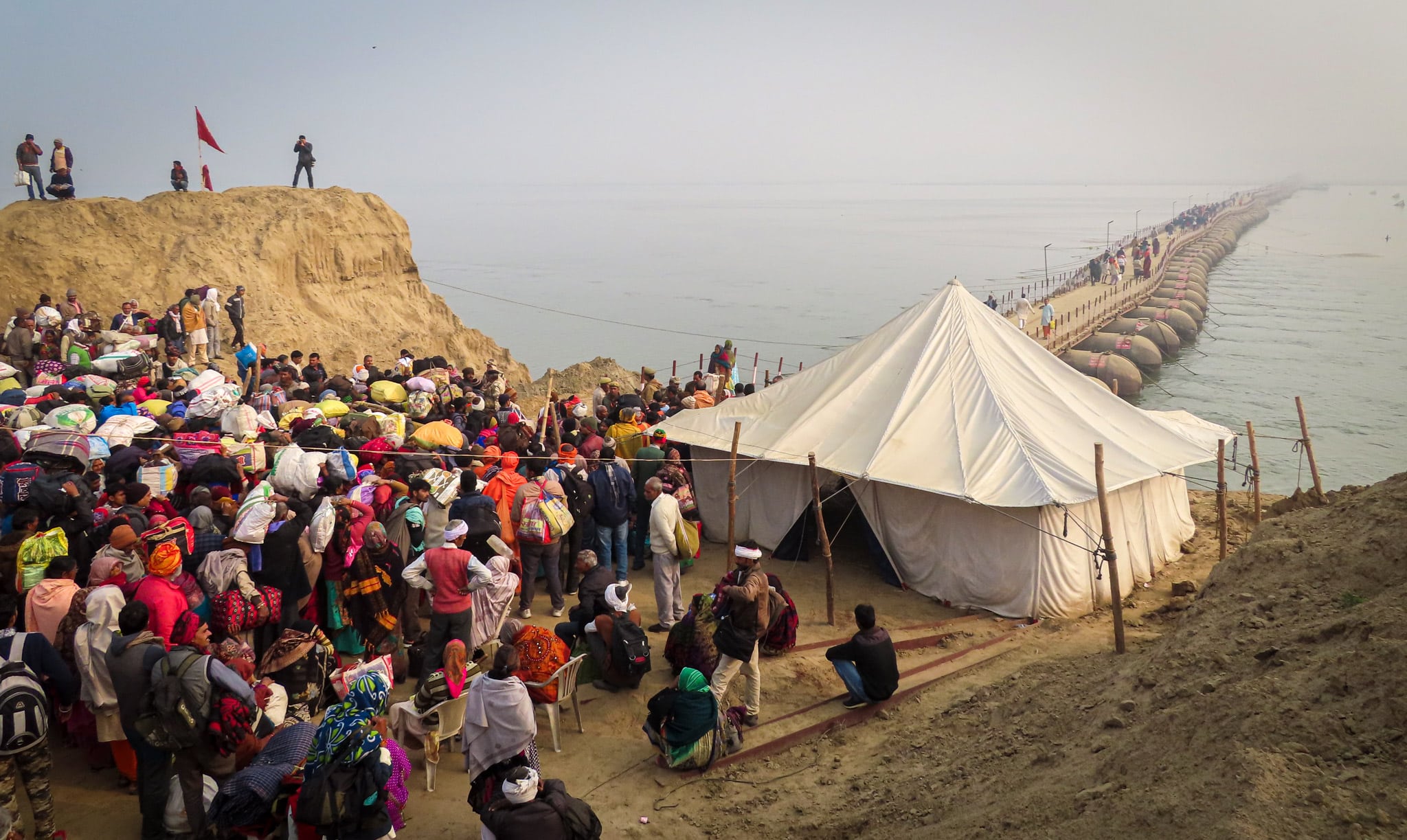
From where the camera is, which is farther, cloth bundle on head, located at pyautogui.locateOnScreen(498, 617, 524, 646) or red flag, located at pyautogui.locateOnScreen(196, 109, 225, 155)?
red flag, located at pyautogui.locateOnScreen(196, 109, 225, 155)

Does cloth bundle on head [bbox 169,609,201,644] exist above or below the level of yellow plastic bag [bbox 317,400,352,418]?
below

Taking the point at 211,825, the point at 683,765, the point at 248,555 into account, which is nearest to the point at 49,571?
the point at 248,555

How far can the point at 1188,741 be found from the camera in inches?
177

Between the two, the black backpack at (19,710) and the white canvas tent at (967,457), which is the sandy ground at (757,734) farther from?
the black backpack at (19,710)

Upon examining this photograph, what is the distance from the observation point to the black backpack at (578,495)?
857cm

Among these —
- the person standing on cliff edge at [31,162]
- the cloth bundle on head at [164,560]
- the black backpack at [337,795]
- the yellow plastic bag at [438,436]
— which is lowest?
the black backpack at [337,795]

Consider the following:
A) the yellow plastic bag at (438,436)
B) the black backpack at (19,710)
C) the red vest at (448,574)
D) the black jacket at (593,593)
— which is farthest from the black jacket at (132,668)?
the yellow plastic bag at (438,436)

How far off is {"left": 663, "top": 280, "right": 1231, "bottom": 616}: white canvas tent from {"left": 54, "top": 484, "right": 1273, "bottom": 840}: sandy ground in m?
0.48

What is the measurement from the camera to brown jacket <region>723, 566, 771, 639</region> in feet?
20.2

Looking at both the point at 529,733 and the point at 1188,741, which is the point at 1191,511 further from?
the point at 529,733

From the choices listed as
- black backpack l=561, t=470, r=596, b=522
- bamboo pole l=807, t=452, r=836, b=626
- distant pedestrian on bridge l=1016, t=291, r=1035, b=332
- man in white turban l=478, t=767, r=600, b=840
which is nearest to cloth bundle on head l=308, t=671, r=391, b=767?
man in white turban l=478, t=767, r=600, b=840

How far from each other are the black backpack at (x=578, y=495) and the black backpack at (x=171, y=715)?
4103 millimetres

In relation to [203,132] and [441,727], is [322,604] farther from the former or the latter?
[203,132]

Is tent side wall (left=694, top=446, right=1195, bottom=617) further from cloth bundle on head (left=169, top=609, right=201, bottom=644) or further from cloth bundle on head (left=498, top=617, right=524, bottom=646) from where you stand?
cloth bundle on head (left=169, top=609, right=201, bottom=644)
